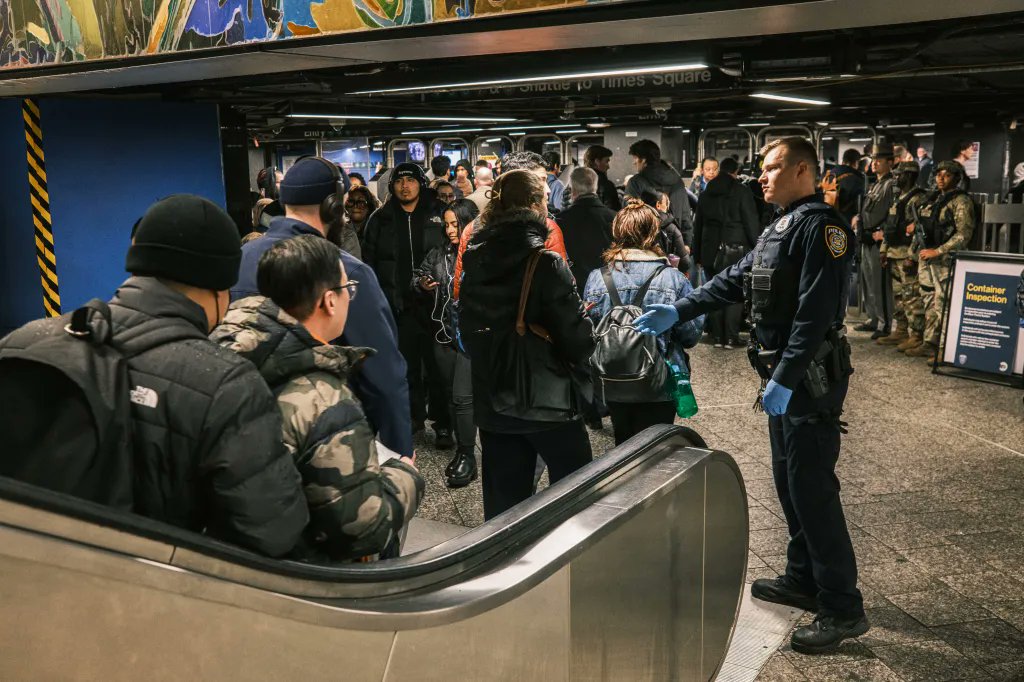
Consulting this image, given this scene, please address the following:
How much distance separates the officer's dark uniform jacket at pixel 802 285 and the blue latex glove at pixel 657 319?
0.42 meters

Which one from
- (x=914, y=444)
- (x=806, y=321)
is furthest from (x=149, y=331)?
(x=914, y=444)

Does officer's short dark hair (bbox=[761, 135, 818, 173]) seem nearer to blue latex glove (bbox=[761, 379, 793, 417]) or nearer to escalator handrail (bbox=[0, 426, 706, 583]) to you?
blue latex glove (bbox=[761, 379, 793, 417])

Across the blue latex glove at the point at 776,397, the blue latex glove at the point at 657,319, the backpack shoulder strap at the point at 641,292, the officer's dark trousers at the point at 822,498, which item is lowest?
the officer's dark trousers at the point at 822,498

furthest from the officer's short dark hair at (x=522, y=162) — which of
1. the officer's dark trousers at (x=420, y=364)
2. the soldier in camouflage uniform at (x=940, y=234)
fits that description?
the soldier in camouflage uniform at (x=940, y=234)

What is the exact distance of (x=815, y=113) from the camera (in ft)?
50.3

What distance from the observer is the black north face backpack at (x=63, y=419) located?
163 centimetres

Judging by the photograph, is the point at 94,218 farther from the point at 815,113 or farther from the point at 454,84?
the point at 815,113

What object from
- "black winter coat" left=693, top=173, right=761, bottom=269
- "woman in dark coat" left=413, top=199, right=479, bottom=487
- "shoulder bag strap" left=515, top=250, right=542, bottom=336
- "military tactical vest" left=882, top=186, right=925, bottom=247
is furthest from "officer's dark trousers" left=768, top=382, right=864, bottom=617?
"military tactical vest" left=882, top=186, right=925, bottom=247

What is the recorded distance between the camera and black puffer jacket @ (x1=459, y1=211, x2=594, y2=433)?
3.81 meters

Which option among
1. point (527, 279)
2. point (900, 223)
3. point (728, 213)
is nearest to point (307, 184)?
point (527, 279)

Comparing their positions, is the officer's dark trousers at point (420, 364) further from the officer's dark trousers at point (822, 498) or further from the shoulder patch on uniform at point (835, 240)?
the shoulder patch on uniform at point (835, 240)

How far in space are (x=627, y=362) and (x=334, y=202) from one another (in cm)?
158

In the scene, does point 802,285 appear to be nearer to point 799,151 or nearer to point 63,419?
point 799,151

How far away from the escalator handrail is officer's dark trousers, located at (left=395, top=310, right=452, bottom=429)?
11.2ft
